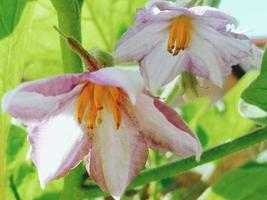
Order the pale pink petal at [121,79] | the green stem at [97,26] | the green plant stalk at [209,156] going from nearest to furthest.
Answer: the pale pink petal at [121,79]
the green plant stalk at [209,156]
the green stem at [97,26]

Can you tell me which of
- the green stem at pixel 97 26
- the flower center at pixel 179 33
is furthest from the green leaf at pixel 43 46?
the flower center at pixel 179 33

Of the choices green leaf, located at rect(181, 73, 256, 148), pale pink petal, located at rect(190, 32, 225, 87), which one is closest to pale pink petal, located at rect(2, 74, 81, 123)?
pale pink petal, located at rect(190, 32, 225, 87)

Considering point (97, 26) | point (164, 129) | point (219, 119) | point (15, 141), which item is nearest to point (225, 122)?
point (219, 119)

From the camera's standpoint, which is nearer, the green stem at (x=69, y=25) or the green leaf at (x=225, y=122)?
the green stem at (x=69, y=25)

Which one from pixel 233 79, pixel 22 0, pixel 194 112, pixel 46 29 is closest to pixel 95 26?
pixel 46 29

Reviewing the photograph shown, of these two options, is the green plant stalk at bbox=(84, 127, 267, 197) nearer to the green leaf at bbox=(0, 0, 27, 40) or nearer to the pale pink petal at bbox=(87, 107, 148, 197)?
the pale pink petal at bbox=(87, 107, 148, 197)

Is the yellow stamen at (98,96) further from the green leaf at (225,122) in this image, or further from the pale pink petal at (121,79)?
the green leaf at (225,122)

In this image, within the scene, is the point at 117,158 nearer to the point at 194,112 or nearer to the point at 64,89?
the point at 64,89
